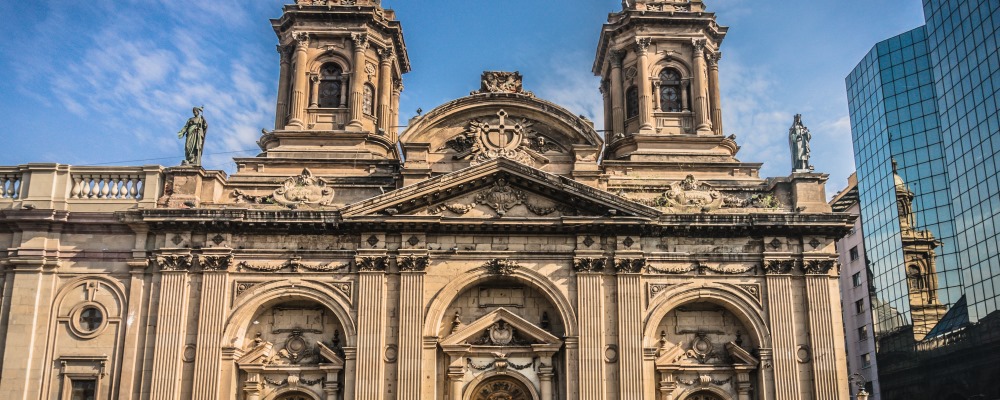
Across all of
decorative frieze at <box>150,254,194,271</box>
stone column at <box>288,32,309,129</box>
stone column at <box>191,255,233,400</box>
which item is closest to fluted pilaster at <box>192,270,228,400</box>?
stone column at <box>191,255,233,400</box>

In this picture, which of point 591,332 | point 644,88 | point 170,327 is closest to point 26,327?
point 170,327

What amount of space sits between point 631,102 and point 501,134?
7720 mm

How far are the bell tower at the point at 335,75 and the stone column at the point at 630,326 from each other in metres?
11.4

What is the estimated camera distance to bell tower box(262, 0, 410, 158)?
34.8 metres

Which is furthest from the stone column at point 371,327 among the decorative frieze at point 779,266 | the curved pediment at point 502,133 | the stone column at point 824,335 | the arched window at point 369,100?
the stone column at point 824,335

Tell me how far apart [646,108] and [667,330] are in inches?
390

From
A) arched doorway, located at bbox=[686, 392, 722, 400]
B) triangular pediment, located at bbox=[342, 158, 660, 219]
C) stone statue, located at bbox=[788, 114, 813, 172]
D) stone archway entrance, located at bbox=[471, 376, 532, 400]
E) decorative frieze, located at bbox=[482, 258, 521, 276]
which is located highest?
stone statue, located at bbox=[788, 114, 813, 172]

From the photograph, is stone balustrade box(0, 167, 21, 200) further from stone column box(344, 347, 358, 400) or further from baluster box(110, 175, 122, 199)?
stone column box(344, 347, 358, 400)

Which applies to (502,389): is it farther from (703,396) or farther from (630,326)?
(703,396)

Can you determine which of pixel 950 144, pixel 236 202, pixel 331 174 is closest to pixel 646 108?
pixel 331 174

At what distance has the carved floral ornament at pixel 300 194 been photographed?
1177 inches

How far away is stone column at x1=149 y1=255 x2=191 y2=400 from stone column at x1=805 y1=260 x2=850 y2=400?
1982 centimetres

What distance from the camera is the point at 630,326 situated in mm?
28125

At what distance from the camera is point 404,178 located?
30.4 meters
